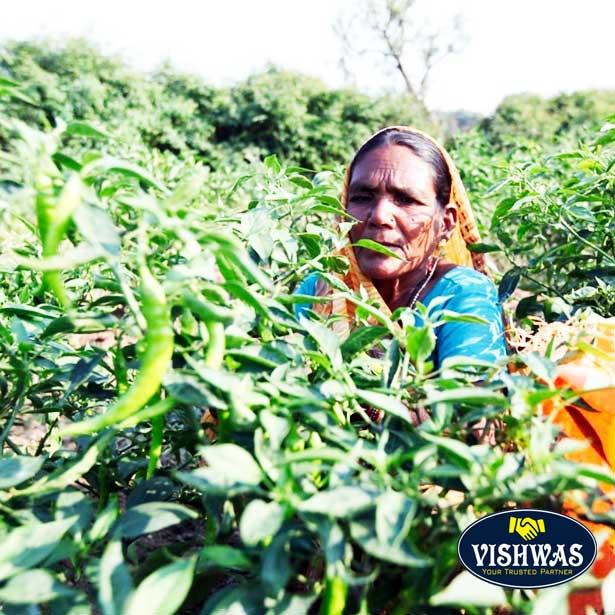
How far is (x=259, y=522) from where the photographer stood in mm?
Answer: 479

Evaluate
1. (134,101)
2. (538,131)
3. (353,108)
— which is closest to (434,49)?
(538,131)

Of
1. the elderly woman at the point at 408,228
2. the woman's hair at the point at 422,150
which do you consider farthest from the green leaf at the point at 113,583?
the woman's hair at the point at 422,150

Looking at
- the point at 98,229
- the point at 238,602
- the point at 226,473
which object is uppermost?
the point at 98,229

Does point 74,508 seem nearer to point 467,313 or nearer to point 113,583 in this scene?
point 113,583

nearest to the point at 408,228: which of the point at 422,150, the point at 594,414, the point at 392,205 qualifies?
the point at 392,205

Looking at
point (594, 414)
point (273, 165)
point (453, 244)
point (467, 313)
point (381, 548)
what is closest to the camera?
point (381, 548)

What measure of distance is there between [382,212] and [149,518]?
868 millimetres

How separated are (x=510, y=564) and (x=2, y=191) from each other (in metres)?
0.52

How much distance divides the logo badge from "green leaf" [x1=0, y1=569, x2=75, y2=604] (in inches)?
12.6

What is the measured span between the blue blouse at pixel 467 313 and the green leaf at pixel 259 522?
61 cm

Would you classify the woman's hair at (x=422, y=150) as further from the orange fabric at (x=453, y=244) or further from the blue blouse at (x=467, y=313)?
the blue blouse at (x=467, y=313)

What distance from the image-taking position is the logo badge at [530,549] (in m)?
0.58

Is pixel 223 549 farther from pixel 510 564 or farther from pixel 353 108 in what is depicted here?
pixel 353 108

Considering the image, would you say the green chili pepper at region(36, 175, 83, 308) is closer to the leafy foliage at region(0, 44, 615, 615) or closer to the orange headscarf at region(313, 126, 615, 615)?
the leafy foliage at region(0, 44, 615, 615)
